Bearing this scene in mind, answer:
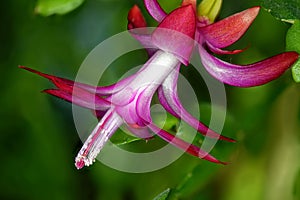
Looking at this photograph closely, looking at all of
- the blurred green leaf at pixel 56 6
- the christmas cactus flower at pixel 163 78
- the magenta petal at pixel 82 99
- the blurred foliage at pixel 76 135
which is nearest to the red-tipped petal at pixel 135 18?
the christmas cactus flower at pixel 163 78

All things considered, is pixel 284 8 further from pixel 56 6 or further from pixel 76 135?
pixel 76 135

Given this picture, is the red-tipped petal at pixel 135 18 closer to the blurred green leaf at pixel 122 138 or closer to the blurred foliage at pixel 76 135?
the blurred green leaf at pixel 122 138

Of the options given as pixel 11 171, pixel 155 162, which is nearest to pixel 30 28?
pixel 11 171

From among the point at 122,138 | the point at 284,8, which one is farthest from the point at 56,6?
the point at 284,8

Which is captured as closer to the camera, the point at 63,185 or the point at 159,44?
the point at 159,44

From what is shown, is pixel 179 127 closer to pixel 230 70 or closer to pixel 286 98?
pixel 230 70

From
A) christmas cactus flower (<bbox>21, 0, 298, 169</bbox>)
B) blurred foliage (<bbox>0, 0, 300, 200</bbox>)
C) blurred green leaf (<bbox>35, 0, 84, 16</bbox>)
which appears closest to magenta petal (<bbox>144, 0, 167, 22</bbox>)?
christmas cactus flower (<bbox>21, 0, 298, 169</bbox>)

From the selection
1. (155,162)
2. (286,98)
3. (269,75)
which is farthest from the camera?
(286,98)
